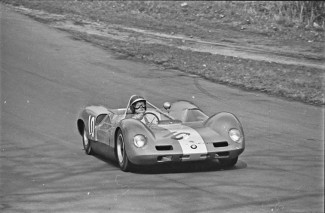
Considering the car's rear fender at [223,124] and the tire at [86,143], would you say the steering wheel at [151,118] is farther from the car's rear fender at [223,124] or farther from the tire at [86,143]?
the tire at [86,143]

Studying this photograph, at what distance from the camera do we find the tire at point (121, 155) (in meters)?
11.6

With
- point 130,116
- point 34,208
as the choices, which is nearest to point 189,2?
point 130,116

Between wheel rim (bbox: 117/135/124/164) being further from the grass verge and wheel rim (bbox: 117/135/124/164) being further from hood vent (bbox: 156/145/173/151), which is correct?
the grass verge

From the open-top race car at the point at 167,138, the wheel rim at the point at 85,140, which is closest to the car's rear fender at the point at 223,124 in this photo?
the open-top race car at the point at 167,138

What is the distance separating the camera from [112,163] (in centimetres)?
1249

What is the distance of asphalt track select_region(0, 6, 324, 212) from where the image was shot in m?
9.89

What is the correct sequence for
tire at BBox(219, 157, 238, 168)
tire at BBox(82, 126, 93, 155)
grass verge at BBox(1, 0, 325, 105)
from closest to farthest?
tire at BBox(219, 157, 238, 168) < tire at BBox(82, 126, 93, 155) < grass verge at BBox(1, 0, 325, 105)

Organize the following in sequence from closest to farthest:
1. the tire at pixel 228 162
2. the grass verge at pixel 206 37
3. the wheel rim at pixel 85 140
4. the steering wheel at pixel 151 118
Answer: the tire at pixel 228 162
the steering wheel at pixel 151 118
the wheel rim at pixel 85 140
the grass verge at pixel 206 37

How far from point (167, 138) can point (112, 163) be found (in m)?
1.38

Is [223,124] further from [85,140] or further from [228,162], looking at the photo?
[85,140]

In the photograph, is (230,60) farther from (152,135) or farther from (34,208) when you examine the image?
(34,208)

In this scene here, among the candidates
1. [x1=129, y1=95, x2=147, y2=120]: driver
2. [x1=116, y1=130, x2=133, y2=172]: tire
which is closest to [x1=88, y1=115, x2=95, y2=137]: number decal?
[x1=129, y1=95, x2=147, y2=120]: driver

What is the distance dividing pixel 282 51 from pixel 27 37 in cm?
761

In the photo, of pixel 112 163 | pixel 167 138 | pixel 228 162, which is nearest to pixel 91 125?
pixel 112 163
